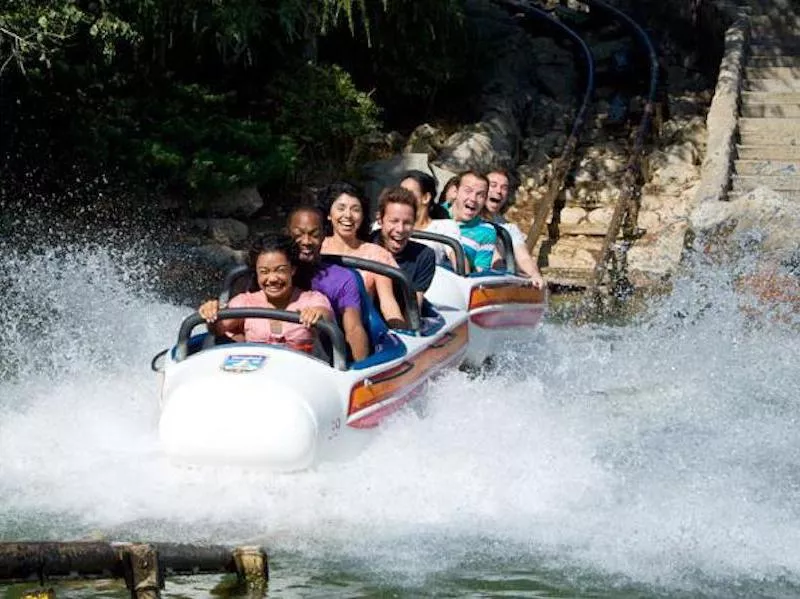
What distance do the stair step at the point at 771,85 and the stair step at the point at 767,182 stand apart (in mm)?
2761

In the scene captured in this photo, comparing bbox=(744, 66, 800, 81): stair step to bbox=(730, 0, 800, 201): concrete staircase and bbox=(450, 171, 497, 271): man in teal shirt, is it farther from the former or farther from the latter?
bbox=(450, 171, 497, 271): man in teal shirt

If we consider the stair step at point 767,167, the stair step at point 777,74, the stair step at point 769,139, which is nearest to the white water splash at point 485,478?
the stair step at point 767,167

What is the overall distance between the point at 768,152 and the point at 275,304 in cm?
1087

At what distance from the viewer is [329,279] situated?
318 inches

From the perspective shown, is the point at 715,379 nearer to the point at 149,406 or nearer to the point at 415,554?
the point at 149,406

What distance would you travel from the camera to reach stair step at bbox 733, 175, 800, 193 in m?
16.4

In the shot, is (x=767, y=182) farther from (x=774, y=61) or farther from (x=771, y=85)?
(x=774, y=61)

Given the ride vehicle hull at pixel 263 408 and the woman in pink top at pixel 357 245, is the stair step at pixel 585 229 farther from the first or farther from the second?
the ride vehicle hull at pixel 263 408

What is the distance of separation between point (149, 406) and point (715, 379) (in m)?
3.98

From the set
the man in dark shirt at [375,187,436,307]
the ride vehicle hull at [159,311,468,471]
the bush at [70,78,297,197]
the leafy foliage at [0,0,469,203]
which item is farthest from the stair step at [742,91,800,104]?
the ride vehicle hull at [159,311,468,471]

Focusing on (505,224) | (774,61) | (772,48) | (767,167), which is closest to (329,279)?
(505,224)

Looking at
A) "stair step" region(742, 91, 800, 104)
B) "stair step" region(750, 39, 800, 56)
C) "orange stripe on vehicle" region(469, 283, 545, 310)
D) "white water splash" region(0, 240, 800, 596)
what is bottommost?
"white water splash" region(0, 240, 800, 596)

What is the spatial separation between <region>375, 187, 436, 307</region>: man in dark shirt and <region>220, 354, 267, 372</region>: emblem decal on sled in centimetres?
Answer: 196

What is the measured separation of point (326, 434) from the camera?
7301 mm
